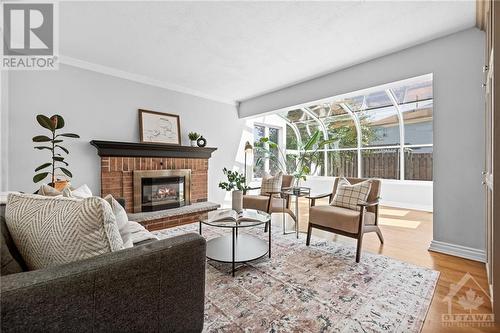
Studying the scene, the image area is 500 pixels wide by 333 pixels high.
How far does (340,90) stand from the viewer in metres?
3.56

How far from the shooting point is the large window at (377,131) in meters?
5.00

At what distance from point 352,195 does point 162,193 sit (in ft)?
10.1

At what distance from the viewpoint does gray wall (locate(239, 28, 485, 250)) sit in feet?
7.93

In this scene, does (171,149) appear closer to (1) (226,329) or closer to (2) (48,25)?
(2) (48,25)

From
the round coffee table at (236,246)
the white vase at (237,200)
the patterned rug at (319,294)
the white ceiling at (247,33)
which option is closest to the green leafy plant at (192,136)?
the white ceiling at (247,33)

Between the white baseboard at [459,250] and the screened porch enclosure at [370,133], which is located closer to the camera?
the white baseboard at [459,250]

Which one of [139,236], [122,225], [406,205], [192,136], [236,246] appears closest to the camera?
[122,225]

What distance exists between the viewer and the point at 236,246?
8.14 ft

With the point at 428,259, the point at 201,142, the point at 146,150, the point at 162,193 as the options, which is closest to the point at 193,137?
the point at 201,142

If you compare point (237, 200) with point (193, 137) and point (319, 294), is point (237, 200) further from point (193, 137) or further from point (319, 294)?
point (193, 137)

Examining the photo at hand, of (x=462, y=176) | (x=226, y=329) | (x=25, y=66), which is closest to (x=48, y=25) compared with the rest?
(x=25, y=66)

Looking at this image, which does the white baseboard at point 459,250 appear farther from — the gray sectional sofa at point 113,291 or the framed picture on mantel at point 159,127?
the framed picture on mantel at point 159,127

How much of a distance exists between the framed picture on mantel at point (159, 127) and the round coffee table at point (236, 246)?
2.22 m

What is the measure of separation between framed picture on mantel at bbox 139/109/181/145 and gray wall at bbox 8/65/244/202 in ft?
0.35
